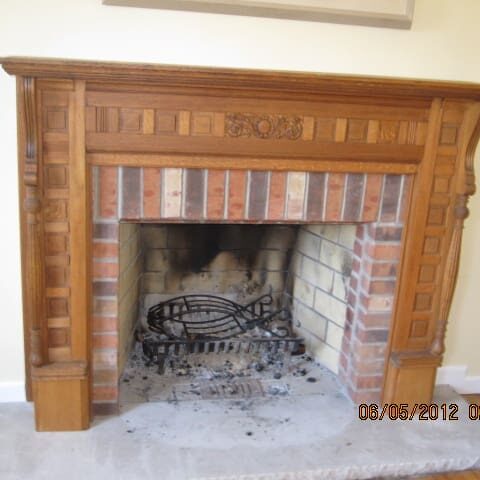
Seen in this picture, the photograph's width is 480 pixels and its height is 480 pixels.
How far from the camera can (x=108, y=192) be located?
1638mm

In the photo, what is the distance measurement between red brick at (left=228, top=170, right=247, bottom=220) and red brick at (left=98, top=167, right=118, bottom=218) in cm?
35

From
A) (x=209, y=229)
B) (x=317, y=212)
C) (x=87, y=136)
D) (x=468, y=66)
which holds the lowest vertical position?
(x=209, y=229)

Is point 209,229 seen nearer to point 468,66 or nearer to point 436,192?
point 436,192

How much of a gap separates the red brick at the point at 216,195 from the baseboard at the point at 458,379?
1154 mm

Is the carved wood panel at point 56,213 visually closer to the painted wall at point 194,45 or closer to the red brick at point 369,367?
the painted wall at point 194,45

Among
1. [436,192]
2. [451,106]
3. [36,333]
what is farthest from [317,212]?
[36,333]

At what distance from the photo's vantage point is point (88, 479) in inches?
61.1

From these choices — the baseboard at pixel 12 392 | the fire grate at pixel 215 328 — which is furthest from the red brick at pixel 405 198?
the baseboard at pixel 12 392

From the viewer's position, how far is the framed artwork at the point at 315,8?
1.58 metres

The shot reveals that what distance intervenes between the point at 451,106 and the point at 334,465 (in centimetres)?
120

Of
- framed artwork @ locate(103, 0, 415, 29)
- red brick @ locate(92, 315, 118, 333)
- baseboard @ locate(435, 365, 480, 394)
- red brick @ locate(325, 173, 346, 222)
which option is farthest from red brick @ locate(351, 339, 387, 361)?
framed artwork @ locate(103, 0, 415, 29)

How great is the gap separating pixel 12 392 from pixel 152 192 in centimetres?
89

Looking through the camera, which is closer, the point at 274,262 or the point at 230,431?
the point at 230,431

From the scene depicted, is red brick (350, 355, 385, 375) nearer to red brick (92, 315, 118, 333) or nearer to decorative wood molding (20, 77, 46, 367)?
red brick (92, 315, 118, 333)
